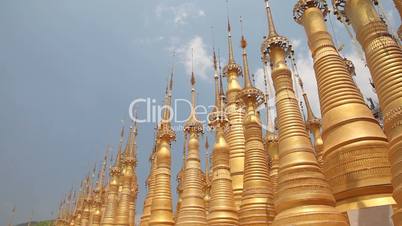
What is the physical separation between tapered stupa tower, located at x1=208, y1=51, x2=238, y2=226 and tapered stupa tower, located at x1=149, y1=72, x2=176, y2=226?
2.66 metres

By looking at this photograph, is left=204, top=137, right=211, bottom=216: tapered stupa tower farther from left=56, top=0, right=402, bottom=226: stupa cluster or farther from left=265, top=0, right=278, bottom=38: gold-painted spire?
left=265, top=0, right=278, bottom=38: gold-painted spire

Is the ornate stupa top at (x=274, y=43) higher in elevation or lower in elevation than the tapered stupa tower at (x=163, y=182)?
higher

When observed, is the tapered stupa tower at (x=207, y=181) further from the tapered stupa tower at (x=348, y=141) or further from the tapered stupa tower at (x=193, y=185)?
the tapered stupa tower at (x=348, y=141)

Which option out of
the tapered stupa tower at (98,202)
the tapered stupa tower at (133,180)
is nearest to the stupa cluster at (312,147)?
the tapered stupa tower at (133,180)

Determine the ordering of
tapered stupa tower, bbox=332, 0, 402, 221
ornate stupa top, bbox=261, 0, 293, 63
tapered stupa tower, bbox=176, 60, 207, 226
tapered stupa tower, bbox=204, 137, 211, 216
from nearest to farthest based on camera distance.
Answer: tapered stupa tower, bbox=332, 0, 402, 221
ornate stupa top, bbox=261, 0, 293, 63
tapered stupa tower, bbox=176, 60, 207, 226
tapered stupa tower, bbox=204, 137, 211, 216

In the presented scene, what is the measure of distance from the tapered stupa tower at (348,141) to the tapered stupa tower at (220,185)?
4.53 meters

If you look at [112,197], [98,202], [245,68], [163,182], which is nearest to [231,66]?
[245,68]

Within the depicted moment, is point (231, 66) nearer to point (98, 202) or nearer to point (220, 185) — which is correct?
point (220, 185)

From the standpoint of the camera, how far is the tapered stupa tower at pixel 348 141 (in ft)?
28.7

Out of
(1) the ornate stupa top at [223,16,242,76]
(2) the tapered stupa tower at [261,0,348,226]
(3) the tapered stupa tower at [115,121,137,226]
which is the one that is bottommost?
(2) the tapered stupa tower at [261,0,348,226]

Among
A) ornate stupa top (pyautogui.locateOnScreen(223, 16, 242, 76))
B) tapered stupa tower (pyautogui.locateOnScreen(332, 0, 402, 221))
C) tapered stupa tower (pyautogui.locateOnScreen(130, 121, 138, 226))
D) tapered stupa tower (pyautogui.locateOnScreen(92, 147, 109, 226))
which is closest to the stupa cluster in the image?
tapered stupa tower (pyautogui.locateOnScreen(332, 0, 402, 221))

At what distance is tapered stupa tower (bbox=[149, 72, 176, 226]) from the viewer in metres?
16.2

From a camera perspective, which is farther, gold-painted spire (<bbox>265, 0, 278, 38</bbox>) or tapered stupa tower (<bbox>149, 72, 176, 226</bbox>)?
tapered stupa tower (<bbox>149, 72, 176, 226</bbox>)

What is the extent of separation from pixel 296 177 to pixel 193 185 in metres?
6.47
